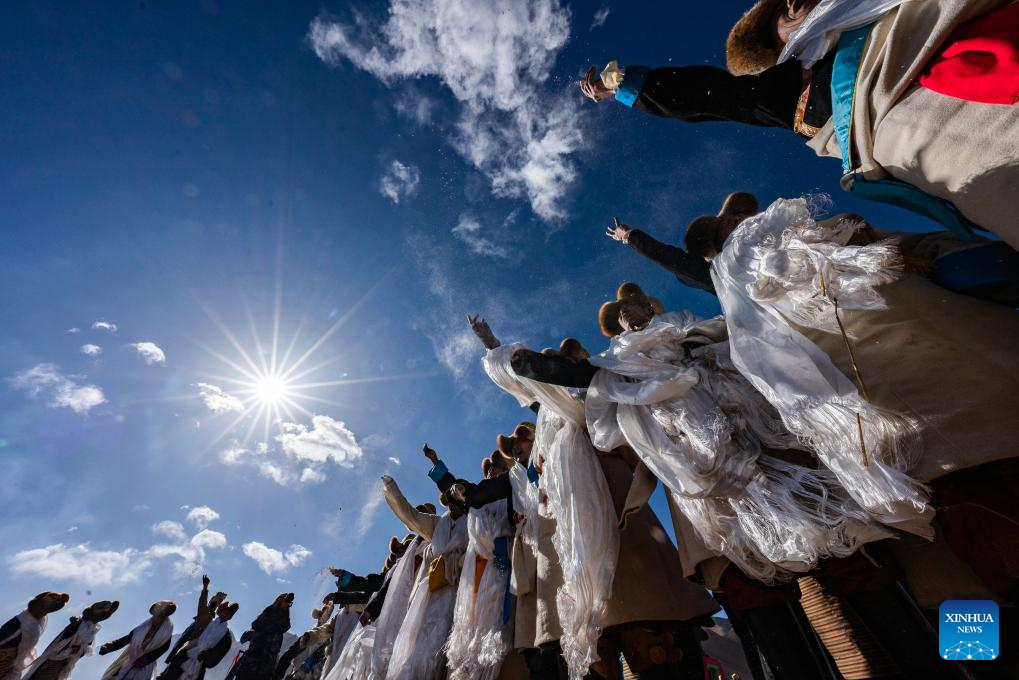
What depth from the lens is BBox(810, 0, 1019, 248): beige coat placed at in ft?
3.77

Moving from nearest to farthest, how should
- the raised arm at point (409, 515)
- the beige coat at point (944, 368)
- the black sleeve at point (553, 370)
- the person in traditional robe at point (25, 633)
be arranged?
the beige coat at point (944, 368) → the black sleeve at point (553, 370) → the raised arm at point (409, 515) → the person in traditional robe at point (25, 633)

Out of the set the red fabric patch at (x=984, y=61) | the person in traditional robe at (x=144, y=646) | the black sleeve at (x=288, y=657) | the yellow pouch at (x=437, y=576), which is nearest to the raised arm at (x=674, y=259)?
the red fabric patch at (x=984, y=61)

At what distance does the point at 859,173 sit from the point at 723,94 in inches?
34.0

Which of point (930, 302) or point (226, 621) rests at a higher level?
point (226, 621)

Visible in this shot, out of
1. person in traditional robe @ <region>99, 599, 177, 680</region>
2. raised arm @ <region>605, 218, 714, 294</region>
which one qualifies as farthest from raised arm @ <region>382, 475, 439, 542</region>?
person in traditional robe @ <region>99, 599, 177, 680</region>

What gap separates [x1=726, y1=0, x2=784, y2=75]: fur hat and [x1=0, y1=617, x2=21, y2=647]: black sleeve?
11342mm

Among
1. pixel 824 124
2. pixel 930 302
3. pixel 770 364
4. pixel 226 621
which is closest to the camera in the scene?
pixel 930 302

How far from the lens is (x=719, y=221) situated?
2592 millimetres

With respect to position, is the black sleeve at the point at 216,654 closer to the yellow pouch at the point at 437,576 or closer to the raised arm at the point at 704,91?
the yellow pouch at the point at 437,576

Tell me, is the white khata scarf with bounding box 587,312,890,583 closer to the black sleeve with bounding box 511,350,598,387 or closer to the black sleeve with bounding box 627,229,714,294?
the black sleeve with bounding box 511,350,598,387

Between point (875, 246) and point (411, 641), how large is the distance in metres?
Result: 4.09

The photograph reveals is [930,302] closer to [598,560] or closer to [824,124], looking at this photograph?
[824,124]

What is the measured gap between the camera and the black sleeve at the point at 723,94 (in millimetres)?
1950

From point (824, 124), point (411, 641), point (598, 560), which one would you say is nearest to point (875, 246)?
point (824, 124)
